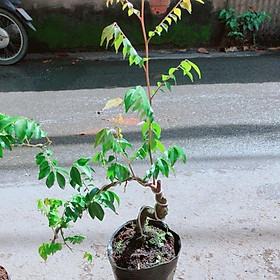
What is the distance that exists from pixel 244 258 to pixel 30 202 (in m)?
1.19

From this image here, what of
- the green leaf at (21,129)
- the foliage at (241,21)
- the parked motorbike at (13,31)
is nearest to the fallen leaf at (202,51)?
the foliage at (241,21)

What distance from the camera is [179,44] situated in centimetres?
533

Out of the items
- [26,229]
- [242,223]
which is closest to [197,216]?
[242,223]

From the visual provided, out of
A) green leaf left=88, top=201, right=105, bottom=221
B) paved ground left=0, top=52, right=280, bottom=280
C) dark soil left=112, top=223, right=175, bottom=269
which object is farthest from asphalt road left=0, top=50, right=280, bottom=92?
green leaf left=88, top=201, right=105, bottom=221

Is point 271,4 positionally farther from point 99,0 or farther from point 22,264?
point 22,264

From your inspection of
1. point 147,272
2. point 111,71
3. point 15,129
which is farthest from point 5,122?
point 111,71

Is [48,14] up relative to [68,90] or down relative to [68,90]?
up

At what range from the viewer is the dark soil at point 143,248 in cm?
152

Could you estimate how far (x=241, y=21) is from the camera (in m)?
5.17

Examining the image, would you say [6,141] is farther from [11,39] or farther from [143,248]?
[11,39]

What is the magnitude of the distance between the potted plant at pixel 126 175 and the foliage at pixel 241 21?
3865 millimetres

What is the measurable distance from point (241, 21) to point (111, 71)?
1813 mm

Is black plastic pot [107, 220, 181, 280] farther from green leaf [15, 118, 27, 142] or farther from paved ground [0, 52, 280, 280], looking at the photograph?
green leaf [15, 118, 27, 142]

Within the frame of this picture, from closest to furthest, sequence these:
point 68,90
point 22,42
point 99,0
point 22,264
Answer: point 22,264
point 68,90
point 22,42
point 99,0
